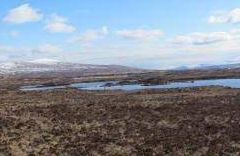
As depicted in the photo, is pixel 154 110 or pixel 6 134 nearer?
pixel 6 134

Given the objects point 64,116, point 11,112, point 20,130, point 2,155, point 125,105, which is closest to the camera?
point 2,155

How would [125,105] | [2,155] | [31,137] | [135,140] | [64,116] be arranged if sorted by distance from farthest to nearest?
[125,105]
[64,116]
[31,137]
[135,140]
[2,155]

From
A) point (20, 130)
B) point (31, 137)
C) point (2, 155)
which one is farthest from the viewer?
point (20, 130)

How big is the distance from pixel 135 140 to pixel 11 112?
18.7 metres

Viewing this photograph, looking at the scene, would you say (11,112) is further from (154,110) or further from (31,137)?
(31,137)

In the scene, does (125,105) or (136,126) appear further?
(125,105)

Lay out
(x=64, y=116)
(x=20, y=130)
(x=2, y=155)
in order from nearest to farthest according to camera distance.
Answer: (x=2, y=155) → (x=20, y=130) → (x=64, y=116)

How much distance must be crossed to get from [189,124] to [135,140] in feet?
20.3

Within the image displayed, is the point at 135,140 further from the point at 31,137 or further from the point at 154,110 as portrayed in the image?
the point at 154,110

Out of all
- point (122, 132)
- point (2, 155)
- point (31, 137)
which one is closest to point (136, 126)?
point (122, 132)

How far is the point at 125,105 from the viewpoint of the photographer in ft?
144

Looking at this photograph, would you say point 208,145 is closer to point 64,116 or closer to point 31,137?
point 31,137

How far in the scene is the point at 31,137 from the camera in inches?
1077

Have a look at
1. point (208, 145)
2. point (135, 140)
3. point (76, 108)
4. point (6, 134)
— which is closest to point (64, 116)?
point (76, 108)
